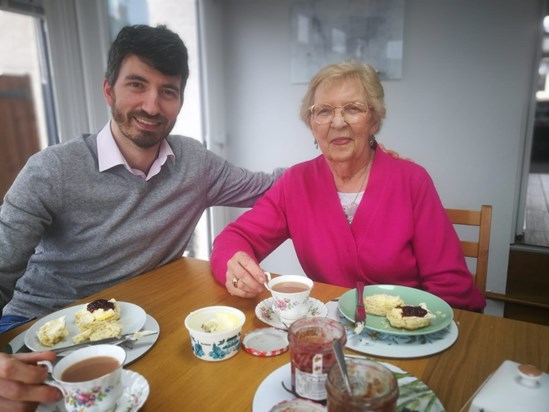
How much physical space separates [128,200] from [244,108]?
6.41 ft

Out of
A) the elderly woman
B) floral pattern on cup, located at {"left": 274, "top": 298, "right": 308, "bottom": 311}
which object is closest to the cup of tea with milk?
floral pattern on cup, located at {"left": 274, "top": 298, "right": 308, "bottom": 311}

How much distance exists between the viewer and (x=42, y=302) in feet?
4.73

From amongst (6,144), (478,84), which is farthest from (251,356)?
(478,84)

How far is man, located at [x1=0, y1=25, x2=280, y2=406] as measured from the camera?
1.34 m

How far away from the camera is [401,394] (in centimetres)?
72

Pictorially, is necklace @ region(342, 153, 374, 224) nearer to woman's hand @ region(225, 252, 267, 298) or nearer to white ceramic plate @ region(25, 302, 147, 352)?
woman's hand @ region(225, 252, 267, 298)

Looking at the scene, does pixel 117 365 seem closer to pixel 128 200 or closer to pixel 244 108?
pixel 128 200

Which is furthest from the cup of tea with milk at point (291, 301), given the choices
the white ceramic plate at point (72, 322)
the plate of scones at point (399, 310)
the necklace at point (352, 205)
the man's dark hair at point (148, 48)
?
the man's dark hair at point (148, 48)

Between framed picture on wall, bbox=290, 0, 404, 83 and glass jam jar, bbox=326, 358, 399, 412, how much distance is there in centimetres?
225

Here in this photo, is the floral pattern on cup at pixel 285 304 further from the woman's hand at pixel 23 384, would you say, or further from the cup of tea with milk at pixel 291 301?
the woman's hand at pixel 23 384

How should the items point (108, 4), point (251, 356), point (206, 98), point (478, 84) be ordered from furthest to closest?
point (206, 98), point (478, 84), point (108, 4), point (251, 356)

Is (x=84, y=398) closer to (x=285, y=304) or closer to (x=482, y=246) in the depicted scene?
(x=285, y=304)

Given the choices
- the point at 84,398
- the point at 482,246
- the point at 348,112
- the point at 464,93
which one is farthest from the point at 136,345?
the point at 464,93

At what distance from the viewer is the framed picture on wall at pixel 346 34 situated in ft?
8.43
